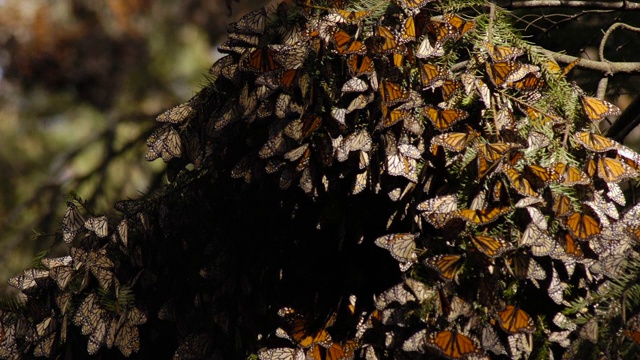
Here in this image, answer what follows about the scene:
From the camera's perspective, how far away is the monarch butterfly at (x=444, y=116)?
0.87 m

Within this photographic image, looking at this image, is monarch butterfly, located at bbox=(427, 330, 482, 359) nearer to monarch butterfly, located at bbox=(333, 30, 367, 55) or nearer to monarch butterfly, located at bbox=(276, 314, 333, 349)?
monarch butterfly, located at bbox=(276, 314, 333, 349)

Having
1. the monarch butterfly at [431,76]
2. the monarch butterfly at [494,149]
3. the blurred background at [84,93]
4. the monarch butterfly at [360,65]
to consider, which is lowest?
the monarch butterfly at [494,149]

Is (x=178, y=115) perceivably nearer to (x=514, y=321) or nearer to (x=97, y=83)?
(x=514, y=321)

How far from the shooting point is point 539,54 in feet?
3.45

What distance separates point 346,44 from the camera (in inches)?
34.8

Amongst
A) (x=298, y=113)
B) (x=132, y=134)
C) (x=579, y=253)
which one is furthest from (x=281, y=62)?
(x=132, y=134)

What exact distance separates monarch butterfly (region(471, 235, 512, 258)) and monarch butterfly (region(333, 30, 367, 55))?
0.85 feet

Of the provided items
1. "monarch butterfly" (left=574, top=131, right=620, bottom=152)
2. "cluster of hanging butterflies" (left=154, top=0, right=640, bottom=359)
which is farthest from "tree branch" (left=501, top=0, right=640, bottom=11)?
"monarch butterfly" (left=574, top=131, right=620, bottom=152)

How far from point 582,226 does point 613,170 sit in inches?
4.0

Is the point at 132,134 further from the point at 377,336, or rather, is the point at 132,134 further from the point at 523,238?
the point at 523,238

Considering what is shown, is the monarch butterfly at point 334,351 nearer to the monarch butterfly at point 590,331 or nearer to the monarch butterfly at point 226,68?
the monarch butterfly at point 590,331

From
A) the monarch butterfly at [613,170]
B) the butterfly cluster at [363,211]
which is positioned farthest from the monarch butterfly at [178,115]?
the monarch butterfly at [613,170]

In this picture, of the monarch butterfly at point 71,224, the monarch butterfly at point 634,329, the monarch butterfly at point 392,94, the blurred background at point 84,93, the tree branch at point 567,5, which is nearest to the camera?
the monarch butterfly at point 634,329

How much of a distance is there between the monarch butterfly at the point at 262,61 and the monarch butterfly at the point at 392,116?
0.55ft
